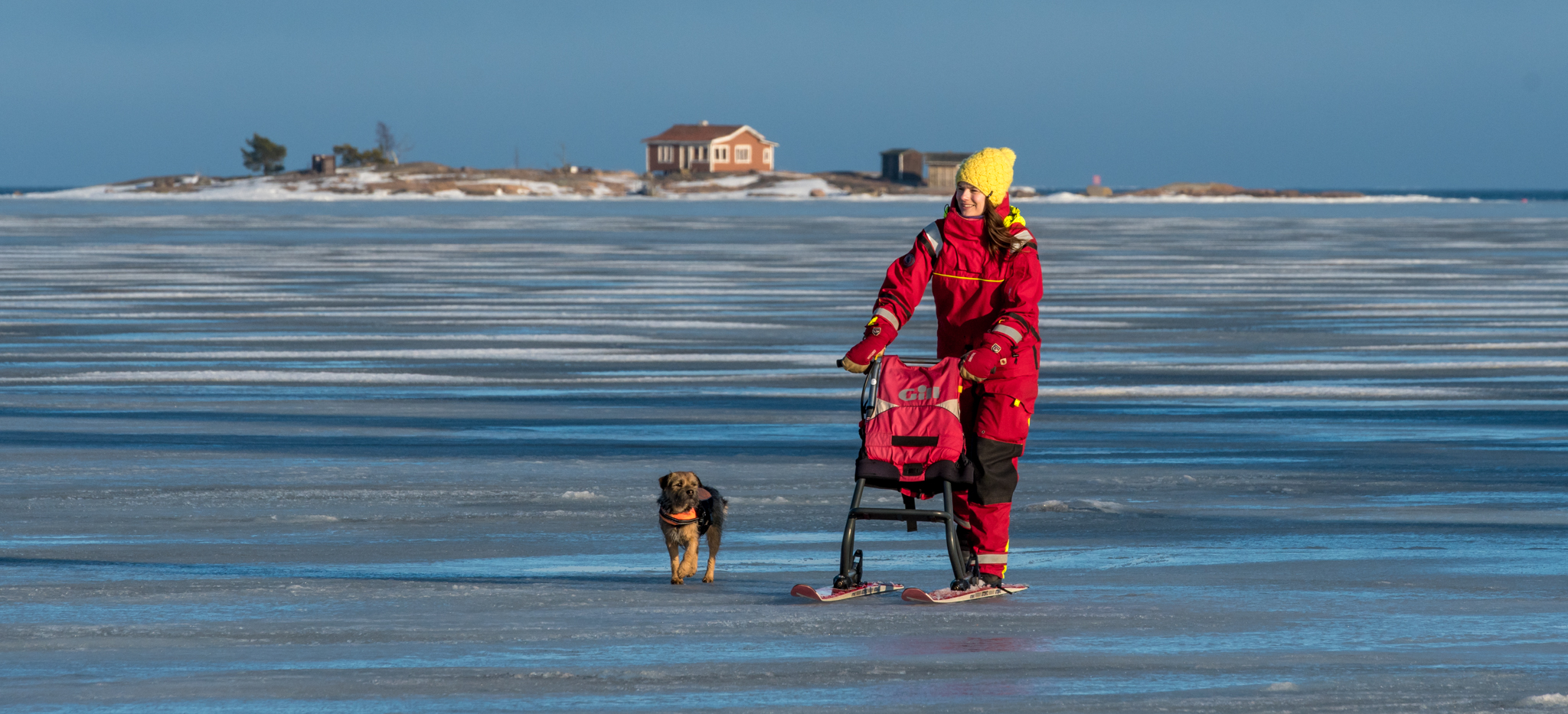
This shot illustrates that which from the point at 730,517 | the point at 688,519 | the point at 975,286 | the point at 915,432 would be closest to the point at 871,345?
the point at 915,432

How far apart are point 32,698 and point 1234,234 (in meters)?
47.7

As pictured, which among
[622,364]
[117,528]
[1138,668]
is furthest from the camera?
[622,364]

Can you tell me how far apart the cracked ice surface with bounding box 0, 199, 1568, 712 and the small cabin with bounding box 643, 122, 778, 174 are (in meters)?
116

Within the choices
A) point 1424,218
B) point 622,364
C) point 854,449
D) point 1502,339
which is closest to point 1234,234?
point 1424,218

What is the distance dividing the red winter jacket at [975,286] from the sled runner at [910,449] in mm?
165

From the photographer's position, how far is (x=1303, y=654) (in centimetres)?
643

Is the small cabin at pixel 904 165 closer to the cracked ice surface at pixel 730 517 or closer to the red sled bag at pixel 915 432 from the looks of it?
the cracked ice surface at pixel 730 517

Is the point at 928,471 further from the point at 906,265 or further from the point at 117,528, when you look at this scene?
the point at 117,528

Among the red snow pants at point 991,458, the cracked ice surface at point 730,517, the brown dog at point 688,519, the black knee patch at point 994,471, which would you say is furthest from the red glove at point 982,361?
the brown dog at point 688,519

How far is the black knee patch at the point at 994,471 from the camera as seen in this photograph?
727cm

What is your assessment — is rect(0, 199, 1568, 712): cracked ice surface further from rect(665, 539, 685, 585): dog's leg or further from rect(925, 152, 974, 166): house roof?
rect(925, 152, 974, 166): house roof

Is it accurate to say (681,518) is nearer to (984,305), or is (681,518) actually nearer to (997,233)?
(984,305)

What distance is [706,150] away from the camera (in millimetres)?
139125

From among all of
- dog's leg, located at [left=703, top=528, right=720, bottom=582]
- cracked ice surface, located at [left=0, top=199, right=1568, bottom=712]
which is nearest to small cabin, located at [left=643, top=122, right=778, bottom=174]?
cracked ice surface, located at [left=0, top=199, right=1568, bottom=712]
